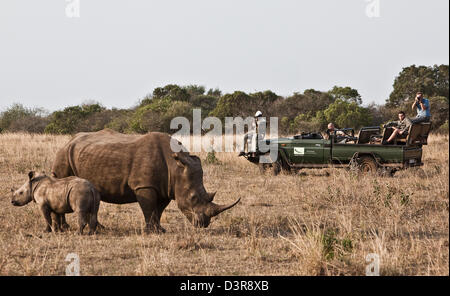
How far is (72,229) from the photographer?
9.48 metres

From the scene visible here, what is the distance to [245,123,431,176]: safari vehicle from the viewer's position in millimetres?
16141

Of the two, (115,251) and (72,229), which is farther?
(72,229)

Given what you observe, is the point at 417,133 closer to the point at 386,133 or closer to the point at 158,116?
the point at 386,133

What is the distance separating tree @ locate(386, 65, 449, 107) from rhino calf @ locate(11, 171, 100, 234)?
38.4m

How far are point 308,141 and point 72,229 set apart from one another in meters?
9.52

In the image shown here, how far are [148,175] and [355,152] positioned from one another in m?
9.02

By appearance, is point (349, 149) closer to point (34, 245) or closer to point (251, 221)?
point (251, 221)

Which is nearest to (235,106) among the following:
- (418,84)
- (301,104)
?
(301,104)

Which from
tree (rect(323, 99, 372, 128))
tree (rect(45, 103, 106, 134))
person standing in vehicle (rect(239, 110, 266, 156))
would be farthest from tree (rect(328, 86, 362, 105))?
person standing in vehicle (rect(239, 110, 266, 156))

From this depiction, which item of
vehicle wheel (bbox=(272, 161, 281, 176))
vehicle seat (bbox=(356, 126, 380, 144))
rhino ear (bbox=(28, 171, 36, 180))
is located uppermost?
vehicle seat (bbox=(356, 126, 380, 144))

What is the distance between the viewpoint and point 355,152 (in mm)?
16609

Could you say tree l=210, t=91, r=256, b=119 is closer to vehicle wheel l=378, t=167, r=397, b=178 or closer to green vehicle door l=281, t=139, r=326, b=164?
green vehicle door l=281, t=139, r=326, b=164
